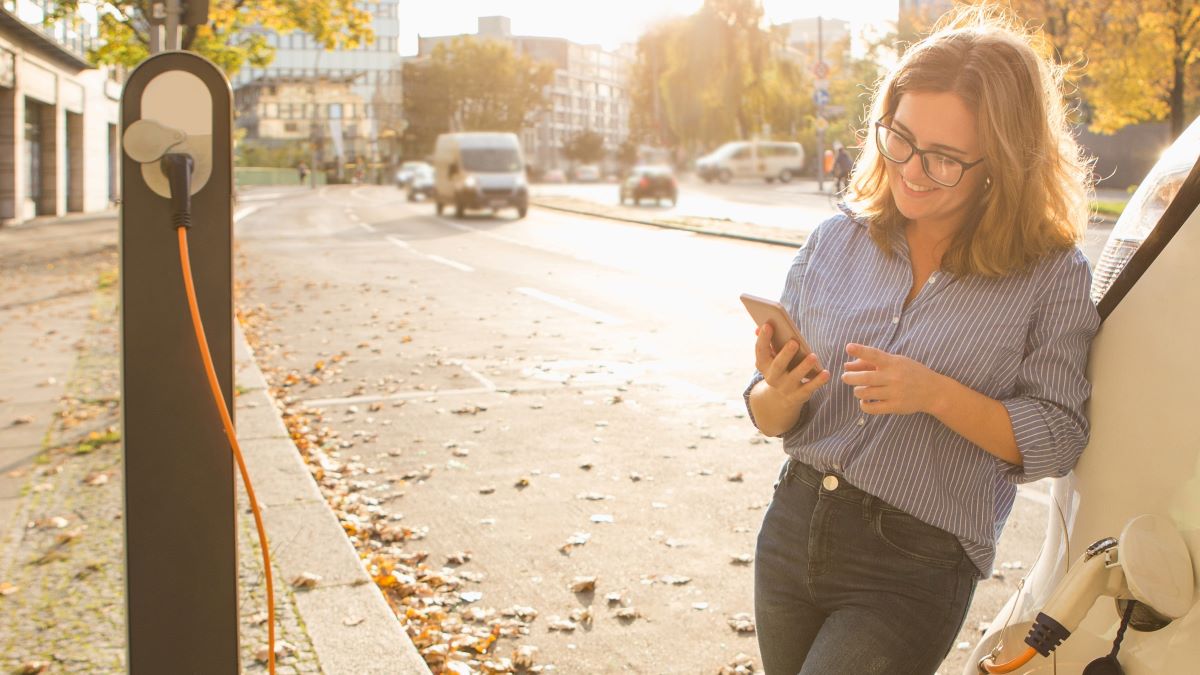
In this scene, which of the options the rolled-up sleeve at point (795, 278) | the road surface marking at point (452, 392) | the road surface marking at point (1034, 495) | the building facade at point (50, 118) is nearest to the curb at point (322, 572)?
the road surface marking at point (452, 392)

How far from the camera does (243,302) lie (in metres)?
14.7

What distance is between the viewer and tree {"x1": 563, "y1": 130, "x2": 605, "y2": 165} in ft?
396

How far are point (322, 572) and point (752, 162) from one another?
55607 mm

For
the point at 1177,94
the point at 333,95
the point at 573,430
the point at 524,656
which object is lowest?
the point at 524,656

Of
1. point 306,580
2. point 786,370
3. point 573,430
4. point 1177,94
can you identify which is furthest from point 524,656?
point 1177,94

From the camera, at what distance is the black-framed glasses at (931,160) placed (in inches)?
78.2

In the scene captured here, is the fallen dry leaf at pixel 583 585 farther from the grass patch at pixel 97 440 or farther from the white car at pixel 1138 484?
the grass patch at pixel 97 440

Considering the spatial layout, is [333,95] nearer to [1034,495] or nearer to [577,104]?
[577,104]

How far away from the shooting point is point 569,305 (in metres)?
13.8

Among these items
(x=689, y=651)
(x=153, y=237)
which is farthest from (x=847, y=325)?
(x=689, y=651)

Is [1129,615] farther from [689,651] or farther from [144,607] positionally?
[689,651]

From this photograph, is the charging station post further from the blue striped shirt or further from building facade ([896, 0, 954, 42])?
building facade ([896, 0, 954, 42])

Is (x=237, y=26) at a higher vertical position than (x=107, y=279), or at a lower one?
higher

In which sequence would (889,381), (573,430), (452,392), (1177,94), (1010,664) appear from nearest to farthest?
1. (1010,664)
2. (889,381)
3. (573,430)
4. (452,392)
5. (1177,94)
